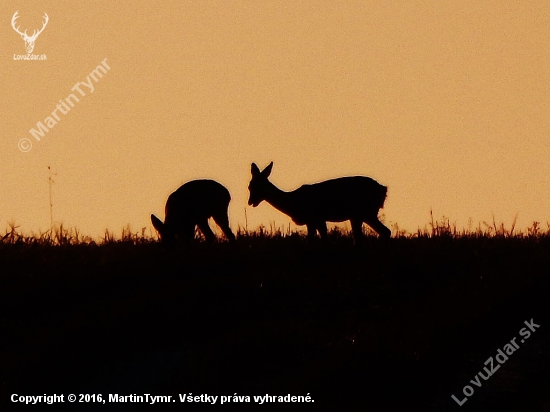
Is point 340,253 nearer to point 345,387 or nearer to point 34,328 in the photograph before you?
point 34,328

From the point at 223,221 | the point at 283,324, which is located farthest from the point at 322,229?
the point at 283,324

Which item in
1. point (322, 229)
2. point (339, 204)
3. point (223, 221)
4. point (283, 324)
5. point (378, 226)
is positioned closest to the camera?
point (283, 324)

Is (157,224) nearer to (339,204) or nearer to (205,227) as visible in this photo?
(205,227)

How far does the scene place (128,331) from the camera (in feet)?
44.8

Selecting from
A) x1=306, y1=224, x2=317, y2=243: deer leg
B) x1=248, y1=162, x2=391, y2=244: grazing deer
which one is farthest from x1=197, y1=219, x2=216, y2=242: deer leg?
x1=306, y1=224, x2=317, y2=243: deer leg

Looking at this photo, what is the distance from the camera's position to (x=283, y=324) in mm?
13812

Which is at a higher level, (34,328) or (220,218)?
(220,218)

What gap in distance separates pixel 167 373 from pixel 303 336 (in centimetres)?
155

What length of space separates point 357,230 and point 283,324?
5.79 meters

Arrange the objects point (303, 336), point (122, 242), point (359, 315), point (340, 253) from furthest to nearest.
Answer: point (122, 242), point (340, 253), point (359, 315), point (303, 336)

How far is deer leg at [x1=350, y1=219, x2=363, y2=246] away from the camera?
1888cm

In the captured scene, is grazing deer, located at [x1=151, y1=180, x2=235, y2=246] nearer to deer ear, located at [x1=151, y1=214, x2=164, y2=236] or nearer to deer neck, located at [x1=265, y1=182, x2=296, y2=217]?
deer ear, located at [x1=151, y1=214, x2=164, y2=236]

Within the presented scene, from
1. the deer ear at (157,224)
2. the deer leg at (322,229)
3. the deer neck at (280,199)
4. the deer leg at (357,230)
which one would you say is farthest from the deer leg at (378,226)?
the deer ear at (157,224)

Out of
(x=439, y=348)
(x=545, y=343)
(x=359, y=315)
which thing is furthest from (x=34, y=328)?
(x=545, y=343)
